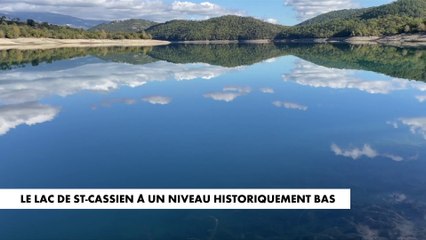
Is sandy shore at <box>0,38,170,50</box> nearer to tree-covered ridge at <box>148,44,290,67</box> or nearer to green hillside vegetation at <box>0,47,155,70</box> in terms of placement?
green hillside vegetation at <box>0,47,155,70</box>

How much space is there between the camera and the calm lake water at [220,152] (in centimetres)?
1268

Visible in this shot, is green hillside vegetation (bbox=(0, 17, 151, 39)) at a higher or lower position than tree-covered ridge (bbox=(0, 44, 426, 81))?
higher

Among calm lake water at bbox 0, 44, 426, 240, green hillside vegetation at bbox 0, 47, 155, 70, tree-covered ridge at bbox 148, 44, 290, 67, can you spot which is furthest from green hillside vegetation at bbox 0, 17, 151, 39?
calm lake water at bbox 0, 44, 426, 240

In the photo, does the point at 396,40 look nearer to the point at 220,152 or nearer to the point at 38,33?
the point at 38,33

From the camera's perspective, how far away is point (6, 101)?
33.5m

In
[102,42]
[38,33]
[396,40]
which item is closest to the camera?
[38,33]

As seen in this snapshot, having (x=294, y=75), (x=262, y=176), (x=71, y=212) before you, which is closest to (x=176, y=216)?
(x=71, y=212)

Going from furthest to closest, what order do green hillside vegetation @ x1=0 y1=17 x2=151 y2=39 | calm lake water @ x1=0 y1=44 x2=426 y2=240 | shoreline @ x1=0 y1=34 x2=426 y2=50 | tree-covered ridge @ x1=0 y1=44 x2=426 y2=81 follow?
green hillside vegetation @ x1=0 y1=17 x2=151 y2=39
shoreline @ x1=0 y1=34 x2=426 y2=50
tree-covered ridge @ x1=0 y1=44 x2=426 y2=81
calm lake water @ x1=0 y1=44 x2=426 y2=240

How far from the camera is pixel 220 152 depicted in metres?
20.1

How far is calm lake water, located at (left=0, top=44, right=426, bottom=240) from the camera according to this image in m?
12.7

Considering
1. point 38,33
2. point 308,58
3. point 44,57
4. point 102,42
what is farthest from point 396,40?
point 38,33

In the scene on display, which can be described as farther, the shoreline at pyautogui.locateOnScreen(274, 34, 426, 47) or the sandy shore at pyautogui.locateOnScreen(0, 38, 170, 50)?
the shoreline at pyautogui.locateOnScreen(274, 34, 426, 47)

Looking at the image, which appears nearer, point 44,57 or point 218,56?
point 44,57

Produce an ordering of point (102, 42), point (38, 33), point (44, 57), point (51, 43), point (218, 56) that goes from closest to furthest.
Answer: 1. point (44, 57)
2. point (218, 56)
3. point (51, 43)
4. point (38, 33)
5. point (102, 42)
